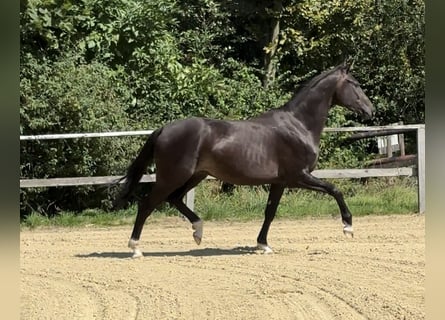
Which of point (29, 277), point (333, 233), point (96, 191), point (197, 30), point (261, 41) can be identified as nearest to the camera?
point (29, 277)

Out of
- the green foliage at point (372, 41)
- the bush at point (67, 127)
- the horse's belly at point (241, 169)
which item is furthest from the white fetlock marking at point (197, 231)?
the green foliage at point (372, 41)

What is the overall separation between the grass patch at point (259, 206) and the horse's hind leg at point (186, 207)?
2.75m

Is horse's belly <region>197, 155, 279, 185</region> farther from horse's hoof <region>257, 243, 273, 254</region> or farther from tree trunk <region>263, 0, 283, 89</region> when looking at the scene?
tree trunk <region>263, 0, 283, 89</region>

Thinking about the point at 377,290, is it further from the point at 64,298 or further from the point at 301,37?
the point at 301,37

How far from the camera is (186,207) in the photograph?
7520 mm

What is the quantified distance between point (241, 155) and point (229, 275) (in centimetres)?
168

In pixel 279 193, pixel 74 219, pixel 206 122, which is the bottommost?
pixel 74 219

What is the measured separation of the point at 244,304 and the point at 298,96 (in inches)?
134

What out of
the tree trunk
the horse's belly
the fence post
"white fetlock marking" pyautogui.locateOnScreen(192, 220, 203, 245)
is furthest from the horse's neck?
the tree trunk

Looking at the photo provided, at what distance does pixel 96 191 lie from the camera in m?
11.4

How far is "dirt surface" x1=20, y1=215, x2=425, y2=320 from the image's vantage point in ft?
15.3
